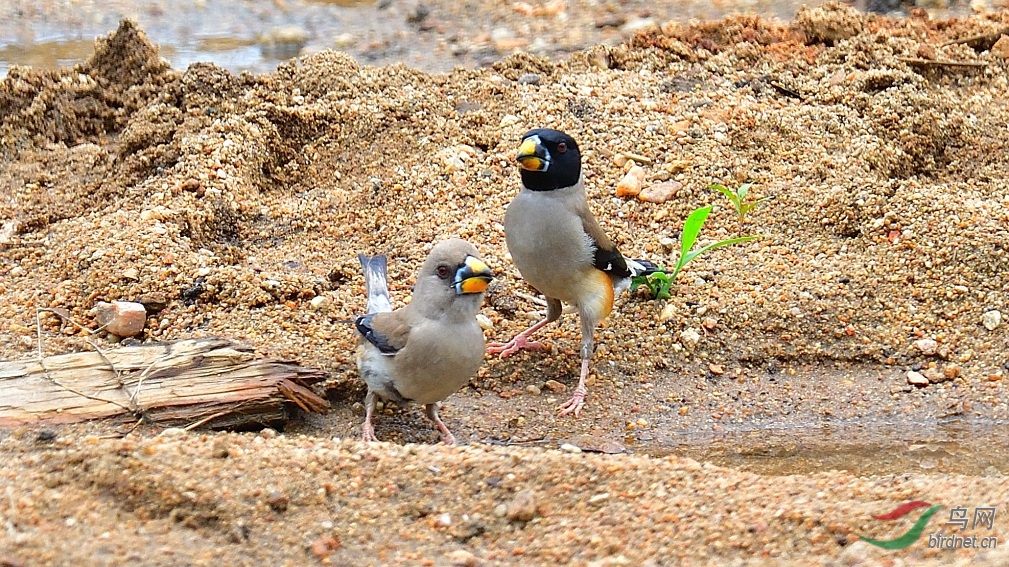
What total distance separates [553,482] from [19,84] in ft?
18.2

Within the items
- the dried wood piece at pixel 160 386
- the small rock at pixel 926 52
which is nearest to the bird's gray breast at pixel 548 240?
the dried wood piece at pixel 160 386

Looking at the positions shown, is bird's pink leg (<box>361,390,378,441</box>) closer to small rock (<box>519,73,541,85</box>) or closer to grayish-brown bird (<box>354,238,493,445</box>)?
grayish-brown bird (<box>354,238,493,445</box>)

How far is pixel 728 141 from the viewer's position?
23.2 ft

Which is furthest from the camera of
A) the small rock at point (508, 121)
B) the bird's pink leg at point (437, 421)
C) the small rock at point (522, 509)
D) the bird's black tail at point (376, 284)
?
the small rock at point (508, 121)

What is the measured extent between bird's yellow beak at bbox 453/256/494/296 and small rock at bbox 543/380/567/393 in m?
0.94

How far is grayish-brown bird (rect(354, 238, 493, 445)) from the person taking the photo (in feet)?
15.8

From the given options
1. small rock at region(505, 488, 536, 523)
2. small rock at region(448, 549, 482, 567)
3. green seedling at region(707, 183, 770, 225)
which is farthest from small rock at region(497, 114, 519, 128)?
small rock at region(448, 549, 482, 567)

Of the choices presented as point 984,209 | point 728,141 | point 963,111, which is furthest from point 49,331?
point 963,111

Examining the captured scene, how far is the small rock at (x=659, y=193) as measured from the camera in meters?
6.70

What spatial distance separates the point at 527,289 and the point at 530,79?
2.14 meters

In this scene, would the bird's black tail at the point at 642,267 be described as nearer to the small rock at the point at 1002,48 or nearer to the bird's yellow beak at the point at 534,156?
the bird's yellow beak at the point at 534,156

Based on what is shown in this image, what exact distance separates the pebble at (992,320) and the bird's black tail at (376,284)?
10.1 ft

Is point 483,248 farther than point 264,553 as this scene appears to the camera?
Yes

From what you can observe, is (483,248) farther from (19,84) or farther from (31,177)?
(19,84)
